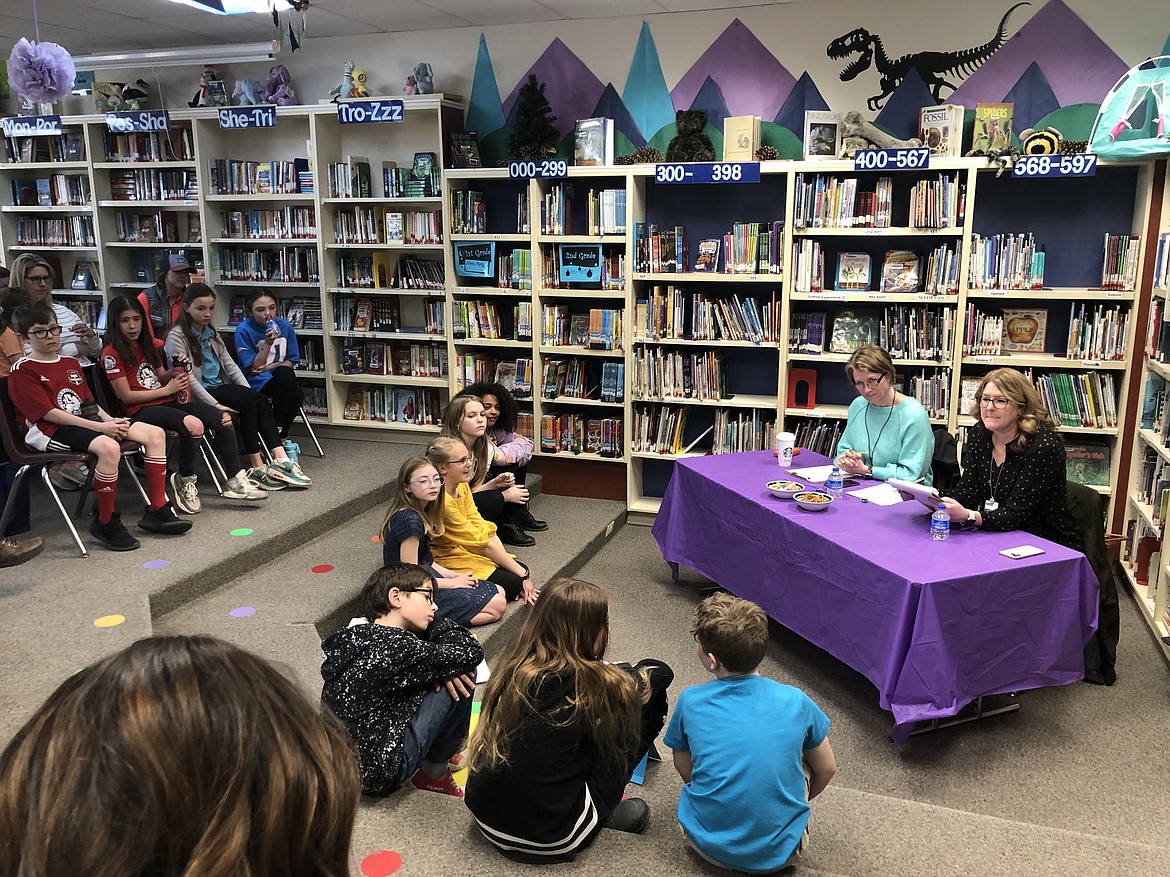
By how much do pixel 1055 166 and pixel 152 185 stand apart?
229 inches

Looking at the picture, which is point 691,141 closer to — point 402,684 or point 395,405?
point 395,405

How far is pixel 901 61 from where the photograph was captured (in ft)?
16.1

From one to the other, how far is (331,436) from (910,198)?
13.4ft

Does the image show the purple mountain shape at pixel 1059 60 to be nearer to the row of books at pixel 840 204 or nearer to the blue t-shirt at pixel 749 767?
the row of books at pixel 840 204

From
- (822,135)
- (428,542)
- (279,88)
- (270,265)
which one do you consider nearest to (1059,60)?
(822,135)

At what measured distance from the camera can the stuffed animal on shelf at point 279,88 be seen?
591cm

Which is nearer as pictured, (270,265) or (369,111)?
(369,111)

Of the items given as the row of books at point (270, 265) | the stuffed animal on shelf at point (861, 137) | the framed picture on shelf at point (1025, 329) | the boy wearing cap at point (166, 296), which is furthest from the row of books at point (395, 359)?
the framed picture on shelf at point (1025, 329)

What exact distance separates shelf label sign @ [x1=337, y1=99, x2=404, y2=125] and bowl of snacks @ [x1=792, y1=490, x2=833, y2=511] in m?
3.39

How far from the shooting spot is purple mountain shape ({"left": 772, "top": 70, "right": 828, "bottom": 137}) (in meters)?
5.08

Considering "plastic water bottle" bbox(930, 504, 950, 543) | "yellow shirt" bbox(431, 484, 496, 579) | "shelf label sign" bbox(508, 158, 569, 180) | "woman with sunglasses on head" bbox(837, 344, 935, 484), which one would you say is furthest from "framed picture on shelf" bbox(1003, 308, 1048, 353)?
"yellow shirt" bbox(431, 484, 496, 579)

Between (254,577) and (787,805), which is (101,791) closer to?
(787,805)

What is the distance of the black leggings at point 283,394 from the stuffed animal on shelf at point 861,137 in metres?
3.45

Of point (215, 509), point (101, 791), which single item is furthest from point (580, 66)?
point (101, 791)
